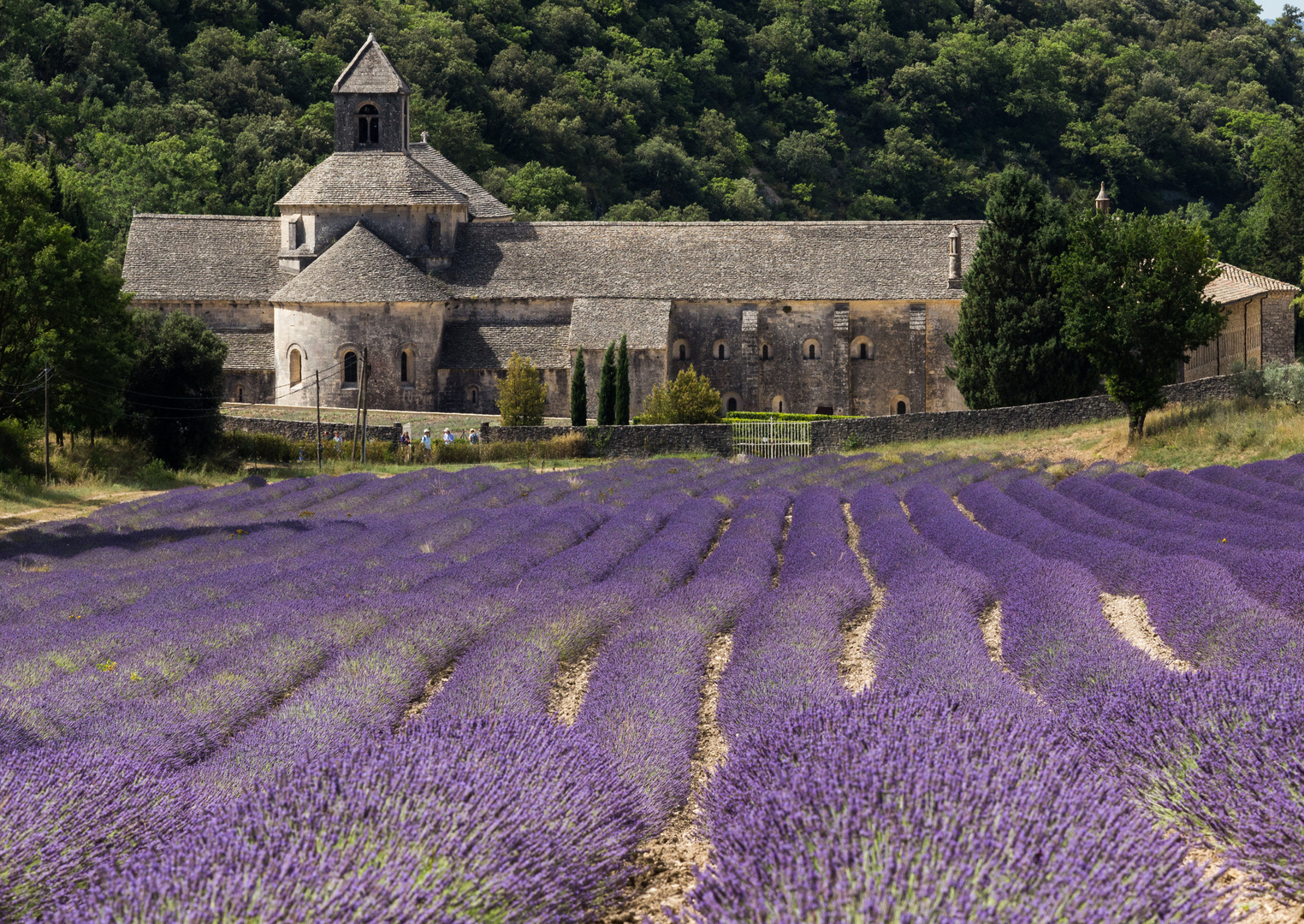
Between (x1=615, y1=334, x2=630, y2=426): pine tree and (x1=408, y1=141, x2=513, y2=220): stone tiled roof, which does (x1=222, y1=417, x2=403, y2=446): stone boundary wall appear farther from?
(x1=408, y1=141, x2=513, y2=220): stone tiled roof

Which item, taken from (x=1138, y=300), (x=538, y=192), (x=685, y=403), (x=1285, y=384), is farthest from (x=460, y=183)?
(x=1285, y=384)

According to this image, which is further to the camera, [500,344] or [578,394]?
[500,344]

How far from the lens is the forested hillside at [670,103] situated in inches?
3041

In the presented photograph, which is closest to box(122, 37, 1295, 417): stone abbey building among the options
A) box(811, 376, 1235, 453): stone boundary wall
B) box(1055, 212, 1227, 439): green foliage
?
box(811, 376, 1235, 453): stone boundary wall

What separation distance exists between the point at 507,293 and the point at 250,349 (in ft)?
38.5

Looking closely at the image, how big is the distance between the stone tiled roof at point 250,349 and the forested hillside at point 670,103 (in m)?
14.5

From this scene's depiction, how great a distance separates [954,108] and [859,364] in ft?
234

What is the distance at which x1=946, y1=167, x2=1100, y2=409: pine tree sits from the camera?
4056cm

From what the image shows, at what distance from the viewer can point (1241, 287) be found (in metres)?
43.8

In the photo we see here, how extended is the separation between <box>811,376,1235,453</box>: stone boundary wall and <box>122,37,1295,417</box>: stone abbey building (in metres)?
11.2

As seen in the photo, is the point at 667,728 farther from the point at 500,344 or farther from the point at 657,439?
the point at 500,344

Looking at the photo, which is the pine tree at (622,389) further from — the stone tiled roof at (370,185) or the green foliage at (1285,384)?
the green foliage at (1285,384)

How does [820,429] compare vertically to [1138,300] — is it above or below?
below

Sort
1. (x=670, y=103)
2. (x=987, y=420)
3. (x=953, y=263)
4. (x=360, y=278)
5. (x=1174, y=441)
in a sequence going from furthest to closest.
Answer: (x=670, y=103), (x=953, y=263), (x=360, y=278), (x=987, y=420), (x=1174, y=441)
